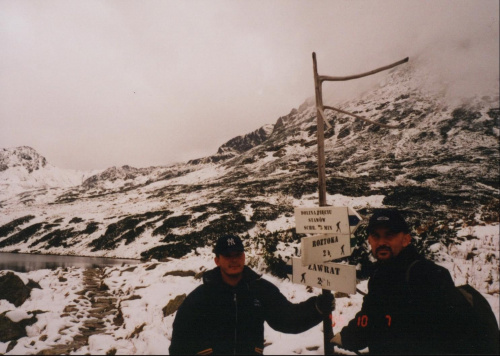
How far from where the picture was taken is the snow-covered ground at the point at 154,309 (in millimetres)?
5035

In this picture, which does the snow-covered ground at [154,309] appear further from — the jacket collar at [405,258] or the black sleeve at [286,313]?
the jacket collar at [405,258]

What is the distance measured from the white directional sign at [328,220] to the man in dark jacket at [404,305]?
0.75ft

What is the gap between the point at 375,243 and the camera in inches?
113

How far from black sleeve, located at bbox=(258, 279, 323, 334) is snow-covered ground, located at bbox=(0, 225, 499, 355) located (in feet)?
6.18

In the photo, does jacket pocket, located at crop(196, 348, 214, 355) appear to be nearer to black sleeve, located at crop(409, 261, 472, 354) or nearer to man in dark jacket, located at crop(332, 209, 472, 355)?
man in dark jacket, located at crop(332, 209, 472, 355)

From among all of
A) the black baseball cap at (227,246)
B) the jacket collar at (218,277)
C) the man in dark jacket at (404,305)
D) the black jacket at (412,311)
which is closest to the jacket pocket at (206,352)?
the jacket collar at (218,277)

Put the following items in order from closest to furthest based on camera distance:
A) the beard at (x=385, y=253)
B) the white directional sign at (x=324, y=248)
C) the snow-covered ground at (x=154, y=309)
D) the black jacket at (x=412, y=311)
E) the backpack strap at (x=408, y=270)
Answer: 1. the black jacket at (x=412, y=311)
2. the backpack strap at (x=408, y=270)
3. the beard at (x=385, y=253)
4. the white directional sign at (x=324, y=248)
5. the snow-covered ground at (x=154, y=309)

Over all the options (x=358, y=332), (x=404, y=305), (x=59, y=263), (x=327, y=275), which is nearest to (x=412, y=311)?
(x=404, y=305)

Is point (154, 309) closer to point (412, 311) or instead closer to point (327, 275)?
point (327, 275)

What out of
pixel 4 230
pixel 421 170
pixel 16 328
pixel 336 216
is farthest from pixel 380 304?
pixel 4 230

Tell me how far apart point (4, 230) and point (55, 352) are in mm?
55928

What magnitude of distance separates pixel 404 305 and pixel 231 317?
5.69ft

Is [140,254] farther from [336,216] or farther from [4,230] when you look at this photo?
[4,230]

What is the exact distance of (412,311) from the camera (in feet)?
7.70
